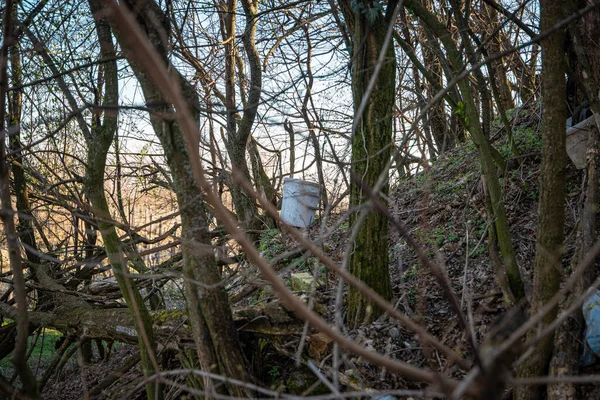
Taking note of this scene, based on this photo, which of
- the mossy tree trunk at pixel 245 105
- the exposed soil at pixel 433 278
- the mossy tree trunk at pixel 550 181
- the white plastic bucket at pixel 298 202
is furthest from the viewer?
the mossy tree trunk at pixel 245 105

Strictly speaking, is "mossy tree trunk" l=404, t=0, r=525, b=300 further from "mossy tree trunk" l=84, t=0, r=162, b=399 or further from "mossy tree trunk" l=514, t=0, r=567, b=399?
"mossy tree trunk" l=84, t=0, r=162, b=399

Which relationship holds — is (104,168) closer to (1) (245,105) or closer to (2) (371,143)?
(2) (371,143)

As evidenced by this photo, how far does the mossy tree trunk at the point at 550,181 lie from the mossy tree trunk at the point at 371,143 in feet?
4.12

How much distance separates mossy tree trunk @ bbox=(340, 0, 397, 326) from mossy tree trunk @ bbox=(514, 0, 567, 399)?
49.5 inches

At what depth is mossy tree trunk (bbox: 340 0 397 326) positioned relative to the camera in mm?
3504

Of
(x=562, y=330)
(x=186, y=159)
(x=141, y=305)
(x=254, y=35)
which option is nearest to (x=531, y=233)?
(x=562, y=330)

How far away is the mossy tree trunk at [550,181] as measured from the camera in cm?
238

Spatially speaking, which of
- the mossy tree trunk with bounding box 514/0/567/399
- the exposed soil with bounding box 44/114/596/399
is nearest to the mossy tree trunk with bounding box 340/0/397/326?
the exposed soil with bounding box 44/114/596/399

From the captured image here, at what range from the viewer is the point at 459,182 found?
5656mm

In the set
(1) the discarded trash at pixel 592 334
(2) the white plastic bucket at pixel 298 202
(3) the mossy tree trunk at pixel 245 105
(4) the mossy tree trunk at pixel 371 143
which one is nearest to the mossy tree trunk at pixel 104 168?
(4) the mossy tree trunk at pixel 371 143

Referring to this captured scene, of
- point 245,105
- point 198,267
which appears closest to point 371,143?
point 198,267

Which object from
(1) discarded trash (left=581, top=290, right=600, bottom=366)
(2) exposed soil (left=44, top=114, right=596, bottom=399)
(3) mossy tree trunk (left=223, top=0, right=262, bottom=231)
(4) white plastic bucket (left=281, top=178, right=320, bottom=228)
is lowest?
(1) discarded trash (left=581, top=290, right=600, bottom=366)

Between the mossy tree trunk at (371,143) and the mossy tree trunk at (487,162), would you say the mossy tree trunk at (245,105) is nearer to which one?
the mossy tree trunk at (371,143)

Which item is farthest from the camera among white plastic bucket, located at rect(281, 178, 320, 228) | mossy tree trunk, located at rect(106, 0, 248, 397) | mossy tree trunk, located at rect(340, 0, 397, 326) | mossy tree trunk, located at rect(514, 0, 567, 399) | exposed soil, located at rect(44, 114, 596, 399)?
white plastic bucket, located at rect(281, 178, 320, 228)
